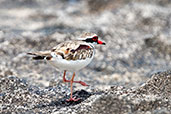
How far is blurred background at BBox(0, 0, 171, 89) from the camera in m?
11.1

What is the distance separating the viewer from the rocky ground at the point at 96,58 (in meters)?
6.38

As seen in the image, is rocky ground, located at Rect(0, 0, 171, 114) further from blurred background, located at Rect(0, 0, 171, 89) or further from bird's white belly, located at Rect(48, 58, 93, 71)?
bird's white belly, located at Rect(48, 58, 93, 71)

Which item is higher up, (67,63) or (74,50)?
(74,50)

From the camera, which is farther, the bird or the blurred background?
the blurred background

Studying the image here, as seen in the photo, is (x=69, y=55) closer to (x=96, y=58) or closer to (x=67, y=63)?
(x=67, y=63)

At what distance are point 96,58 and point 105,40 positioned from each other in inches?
49.2

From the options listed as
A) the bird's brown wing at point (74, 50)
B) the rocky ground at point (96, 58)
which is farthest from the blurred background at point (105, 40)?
the bird's brown wing at point (74, 50)

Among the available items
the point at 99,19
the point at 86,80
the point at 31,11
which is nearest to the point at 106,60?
the point at 86,80

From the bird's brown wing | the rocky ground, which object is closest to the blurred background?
the rocky ground

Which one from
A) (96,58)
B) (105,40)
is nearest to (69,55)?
(96,58)

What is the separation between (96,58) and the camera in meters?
12.2

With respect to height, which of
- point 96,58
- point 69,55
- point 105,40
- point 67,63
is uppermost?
point 69,55

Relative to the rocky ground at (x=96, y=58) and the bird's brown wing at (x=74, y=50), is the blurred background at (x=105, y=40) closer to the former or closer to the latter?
the rocky ground at (x=96, y=58)

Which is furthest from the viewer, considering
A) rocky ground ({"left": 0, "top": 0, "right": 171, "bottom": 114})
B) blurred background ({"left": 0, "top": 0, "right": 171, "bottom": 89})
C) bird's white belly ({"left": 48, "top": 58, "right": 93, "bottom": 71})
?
blurred background ({"left": 0, "top": 0, "right": 171, "bottom": 89})
